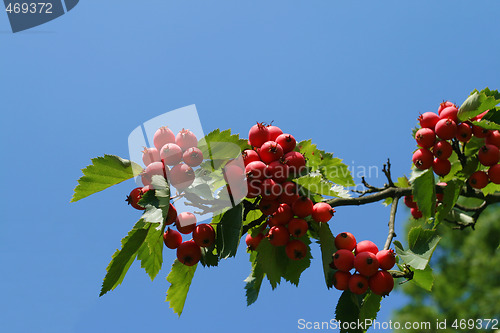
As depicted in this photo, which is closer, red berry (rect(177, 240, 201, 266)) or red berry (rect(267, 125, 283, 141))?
red berry (rect(177, 240, 201, 266))

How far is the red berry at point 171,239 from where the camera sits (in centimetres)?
262

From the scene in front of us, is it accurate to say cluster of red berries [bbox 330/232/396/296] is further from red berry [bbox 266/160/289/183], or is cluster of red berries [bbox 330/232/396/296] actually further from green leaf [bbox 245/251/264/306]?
red berry [bbox 266/160/289/183]

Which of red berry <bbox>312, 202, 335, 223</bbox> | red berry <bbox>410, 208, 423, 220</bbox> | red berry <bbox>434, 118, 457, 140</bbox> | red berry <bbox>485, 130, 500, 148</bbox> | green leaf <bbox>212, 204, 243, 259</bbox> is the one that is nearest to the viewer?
green leaf <bbox>212, 204, 243, 259</bbox>

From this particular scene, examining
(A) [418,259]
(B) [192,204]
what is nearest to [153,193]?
(B) [192,204]

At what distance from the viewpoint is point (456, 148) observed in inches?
123

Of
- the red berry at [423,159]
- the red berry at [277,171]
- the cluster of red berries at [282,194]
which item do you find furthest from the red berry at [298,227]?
the red berry at [423,159]

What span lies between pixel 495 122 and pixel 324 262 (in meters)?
1.66

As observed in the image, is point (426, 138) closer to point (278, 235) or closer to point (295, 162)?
point (295, 162)

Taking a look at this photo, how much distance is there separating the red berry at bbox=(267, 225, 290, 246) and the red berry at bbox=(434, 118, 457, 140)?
129 centimetres

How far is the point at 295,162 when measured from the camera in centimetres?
252

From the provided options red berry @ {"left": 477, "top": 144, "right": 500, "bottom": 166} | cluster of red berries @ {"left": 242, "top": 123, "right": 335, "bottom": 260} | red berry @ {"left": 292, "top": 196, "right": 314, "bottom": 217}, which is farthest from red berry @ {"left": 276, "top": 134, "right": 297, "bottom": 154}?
red berry @ {"left": 477, "top": 144, "right": 500, "bottom": 166}

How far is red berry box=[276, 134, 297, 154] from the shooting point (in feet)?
8.50

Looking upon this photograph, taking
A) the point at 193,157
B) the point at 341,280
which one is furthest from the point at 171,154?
the point at 341,280

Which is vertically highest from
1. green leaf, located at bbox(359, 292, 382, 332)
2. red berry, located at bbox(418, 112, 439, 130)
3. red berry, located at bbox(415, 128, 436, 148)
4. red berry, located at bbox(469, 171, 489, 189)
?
red berry, located at bbox(418, 112, 439, 130)
